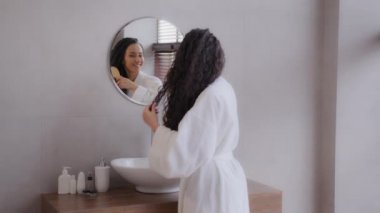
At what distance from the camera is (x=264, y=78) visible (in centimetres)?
345

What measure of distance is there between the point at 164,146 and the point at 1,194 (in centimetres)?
97

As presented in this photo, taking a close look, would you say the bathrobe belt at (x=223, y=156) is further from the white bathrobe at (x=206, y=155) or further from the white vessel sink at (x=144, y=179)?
the white vessel sink at (x=144, y=179)

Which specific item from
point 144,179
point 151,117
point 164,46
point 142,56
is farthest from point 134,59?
point 144,179

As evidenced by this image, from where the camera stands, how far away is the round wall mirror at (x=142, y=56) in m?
2.95

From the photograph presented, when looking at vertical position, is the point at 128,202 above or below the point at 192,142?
below

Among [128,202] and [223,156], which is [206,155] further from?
[128,202]

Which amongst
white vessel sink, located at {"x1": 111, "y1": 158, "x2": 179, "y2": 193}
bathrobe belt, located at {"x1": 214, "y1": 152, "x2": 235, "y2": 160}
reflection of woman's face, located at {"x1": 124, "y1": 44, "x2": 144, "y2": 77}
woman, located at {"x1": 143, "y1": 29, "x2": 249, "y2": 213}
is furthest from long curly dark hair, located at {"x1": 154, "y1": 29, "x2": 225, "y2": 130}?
reflection of woman's face, located at {"x1": 124, "y1": 44, "x2": 144, "y2": 77}

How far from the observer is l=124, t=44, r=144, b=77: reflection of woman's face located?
2.97m

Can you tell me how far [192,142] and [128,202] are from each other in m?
0.55

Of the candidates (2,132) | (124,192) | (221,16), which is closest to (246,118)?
(221,16)

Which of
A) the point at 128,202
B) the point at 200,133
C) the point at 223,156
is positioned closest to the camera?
the point at 200,133

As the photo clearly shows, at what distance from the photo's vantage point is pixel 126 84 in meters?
2.97

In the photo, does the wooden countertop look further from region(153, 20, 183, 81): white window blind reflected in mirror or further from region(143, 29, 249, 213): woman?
→ region(153, 20, 183, 81): white window blind reflected in mirror

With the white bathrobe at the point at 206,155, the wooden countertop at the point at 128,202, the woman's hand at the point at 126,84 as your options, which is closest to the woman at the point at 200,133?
the white bathrobe at the point at 206,155
